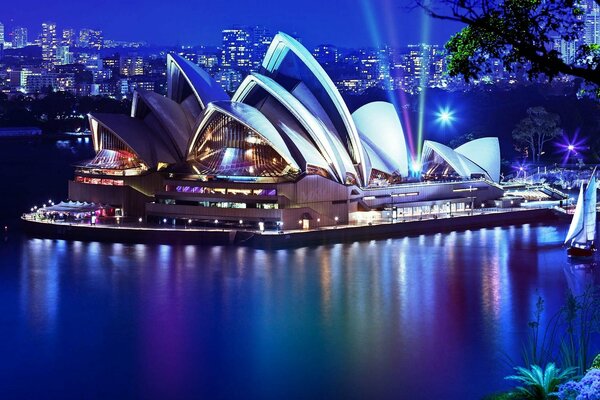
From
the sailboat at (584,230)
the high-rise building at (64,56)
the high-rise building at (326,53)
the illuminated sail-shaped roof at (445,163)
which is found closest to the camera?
the sailboat at (584,230)

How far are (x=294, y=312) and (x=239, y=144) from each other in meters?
10.9

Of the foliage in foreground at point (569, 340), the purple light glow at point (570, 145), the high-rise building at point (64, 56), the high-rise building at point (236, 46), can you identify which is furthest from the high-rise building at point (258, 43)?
the foliage in foreground at point (569, 340)

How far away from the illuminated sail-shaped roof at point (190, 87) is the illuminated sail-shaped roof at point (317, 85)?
8.34 ft

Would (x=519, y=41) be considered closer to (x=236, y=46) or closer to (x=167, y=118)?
(x=167, y=118)

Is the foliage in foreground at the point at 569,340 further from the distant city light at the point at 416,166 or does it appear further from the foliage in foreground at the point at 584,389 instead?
the distant city light at the point at 416,166

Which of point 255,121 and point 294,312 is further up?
point 255,121

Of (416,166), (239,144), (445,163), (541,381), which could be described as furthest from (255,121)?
(541,381)

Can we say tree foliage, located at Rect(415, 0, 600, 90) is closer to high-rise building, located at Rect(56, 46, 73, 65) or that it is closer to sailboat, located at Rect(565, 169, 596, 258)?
sailboat, located at Rect(565, 169, 596, 258)

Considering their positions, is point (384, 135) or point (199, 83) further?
point (384, 135)

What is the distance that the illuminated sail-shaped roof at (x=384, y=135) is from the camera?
31.1m

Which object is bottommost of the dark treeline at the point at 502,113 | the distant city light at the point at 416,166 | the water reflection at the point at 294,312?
the water reflection at the point at 294,312

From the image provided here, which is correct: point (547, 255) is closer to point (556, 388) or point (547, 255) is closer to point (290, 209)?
point (290, 209)

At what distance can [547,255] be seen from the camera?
79.9ft

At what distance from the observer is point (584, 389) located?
24.9 feet
